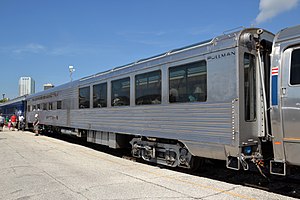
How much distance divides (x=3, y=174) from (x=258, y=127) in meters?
6.29

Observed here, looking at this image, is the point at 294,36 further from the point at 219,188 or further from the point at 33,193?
the point at 33,193

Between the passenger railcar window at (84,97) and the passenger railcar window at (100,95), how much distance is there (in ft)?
2.27

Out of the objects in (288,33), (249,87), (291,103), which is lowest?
(291,103)

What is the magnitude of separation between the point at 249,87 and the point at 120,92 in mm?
4771

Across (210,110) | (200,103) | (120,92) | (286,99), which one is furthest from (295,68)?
(120,92)

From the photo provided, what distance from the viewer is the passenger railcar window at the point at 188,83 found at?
6406 millimetres

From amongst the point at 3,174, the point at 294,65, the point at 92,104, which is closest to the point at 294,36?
the point at 294,65

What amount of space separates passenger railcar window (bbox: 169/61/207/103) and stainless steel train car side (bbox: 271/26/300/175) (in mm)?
1531

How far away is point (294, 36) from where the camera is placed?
509 centimetres

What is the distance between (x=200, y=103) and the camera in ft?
20.9

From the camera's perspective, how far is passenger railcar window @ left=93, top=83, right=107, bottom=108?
1057 centimetres

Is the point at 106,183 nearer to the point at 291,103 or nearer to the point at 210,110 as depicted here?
the point at 210,110

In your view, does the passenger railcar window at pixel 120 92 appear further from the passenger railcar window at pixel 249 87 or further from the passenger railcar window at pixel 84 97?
the passenger railcar window at pixel 249 87

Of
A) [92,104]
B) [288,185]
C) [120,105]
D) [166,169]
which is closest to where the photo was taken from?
[288,185]
